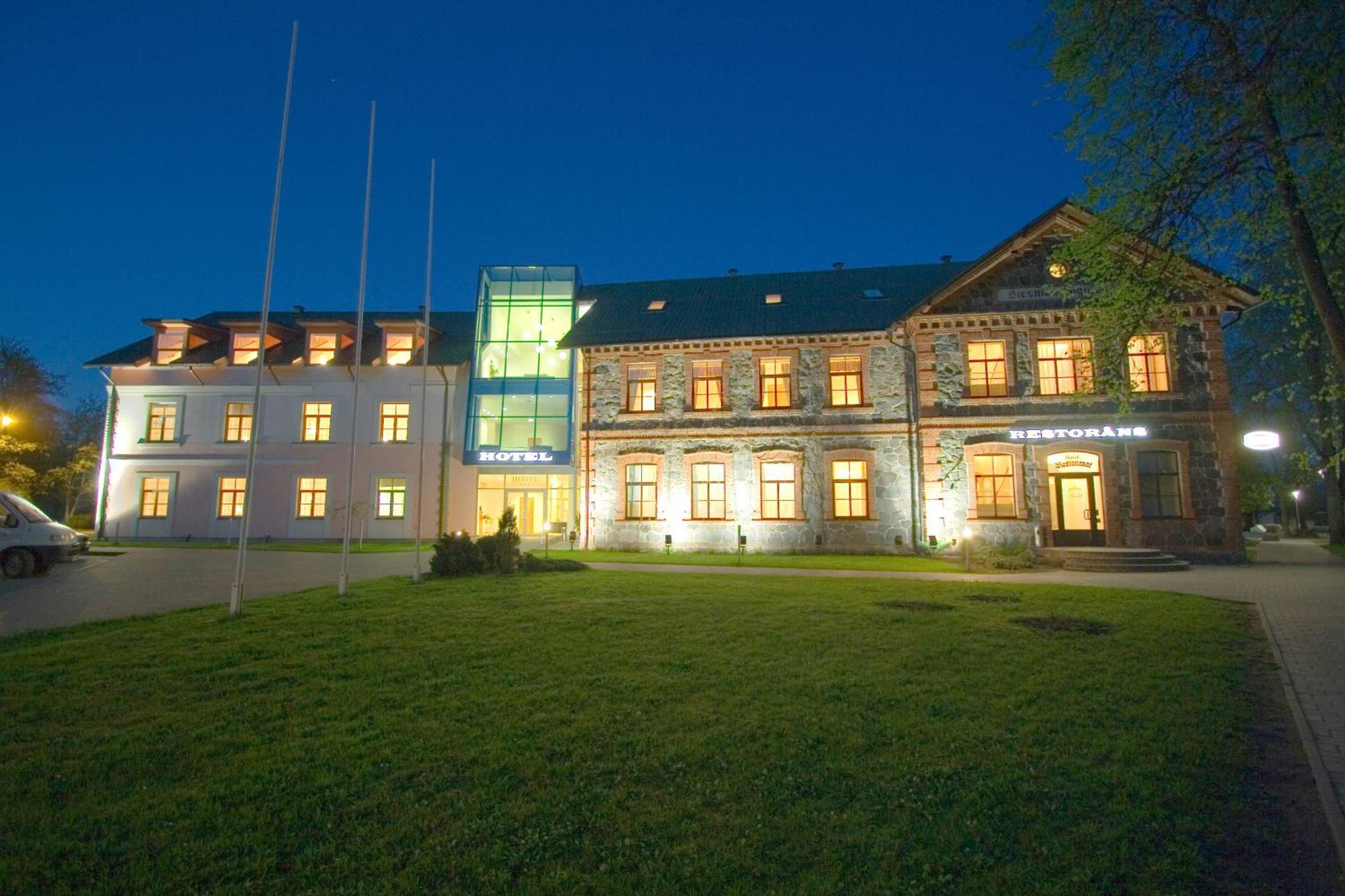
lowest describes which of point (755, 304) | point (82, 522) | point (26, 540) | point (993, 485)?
point (26, 540)

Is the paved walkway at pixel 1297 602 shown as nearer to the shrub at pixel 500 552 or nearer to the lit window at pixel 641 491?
the shrub at pixel 500 552

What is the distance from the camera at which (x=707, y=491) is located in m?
23.5

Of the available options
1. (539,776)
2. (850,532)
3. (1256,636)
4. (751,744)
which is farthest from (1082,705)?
(850,532)

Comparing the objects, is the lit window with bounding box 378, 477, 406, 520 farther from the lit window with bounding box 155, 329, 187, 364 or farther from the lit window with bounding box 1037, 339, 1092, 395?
the lit window with bounding box 1037, 339, 1092, 395

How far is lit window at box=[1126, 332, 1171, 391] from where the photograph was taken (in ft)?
65.8

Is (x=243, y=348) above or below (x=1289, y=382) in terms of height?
above

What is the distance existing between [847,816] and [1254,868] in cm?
201

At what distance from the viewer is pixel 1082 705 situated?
227 inches

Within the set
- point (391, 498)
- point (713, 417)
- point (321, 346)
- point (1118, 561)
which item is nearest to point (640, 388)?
point (713, 417)

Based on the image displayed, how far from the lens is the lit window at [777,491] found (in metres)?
22.8

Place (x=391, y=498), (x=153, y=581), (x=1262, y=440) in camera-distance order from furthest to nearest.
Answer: (x=391, y=498) < (x=1262, y=440) < (x=153, y=581)

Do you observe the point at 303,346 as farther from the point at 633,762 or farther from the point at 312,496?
the point at 633,762

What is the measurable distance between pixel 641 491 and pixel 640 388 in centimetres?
377

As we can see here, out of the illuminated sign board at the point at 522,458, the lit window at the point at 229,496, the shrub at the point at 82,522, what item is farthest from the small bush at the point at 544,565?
the shrub at the point at 82,522
